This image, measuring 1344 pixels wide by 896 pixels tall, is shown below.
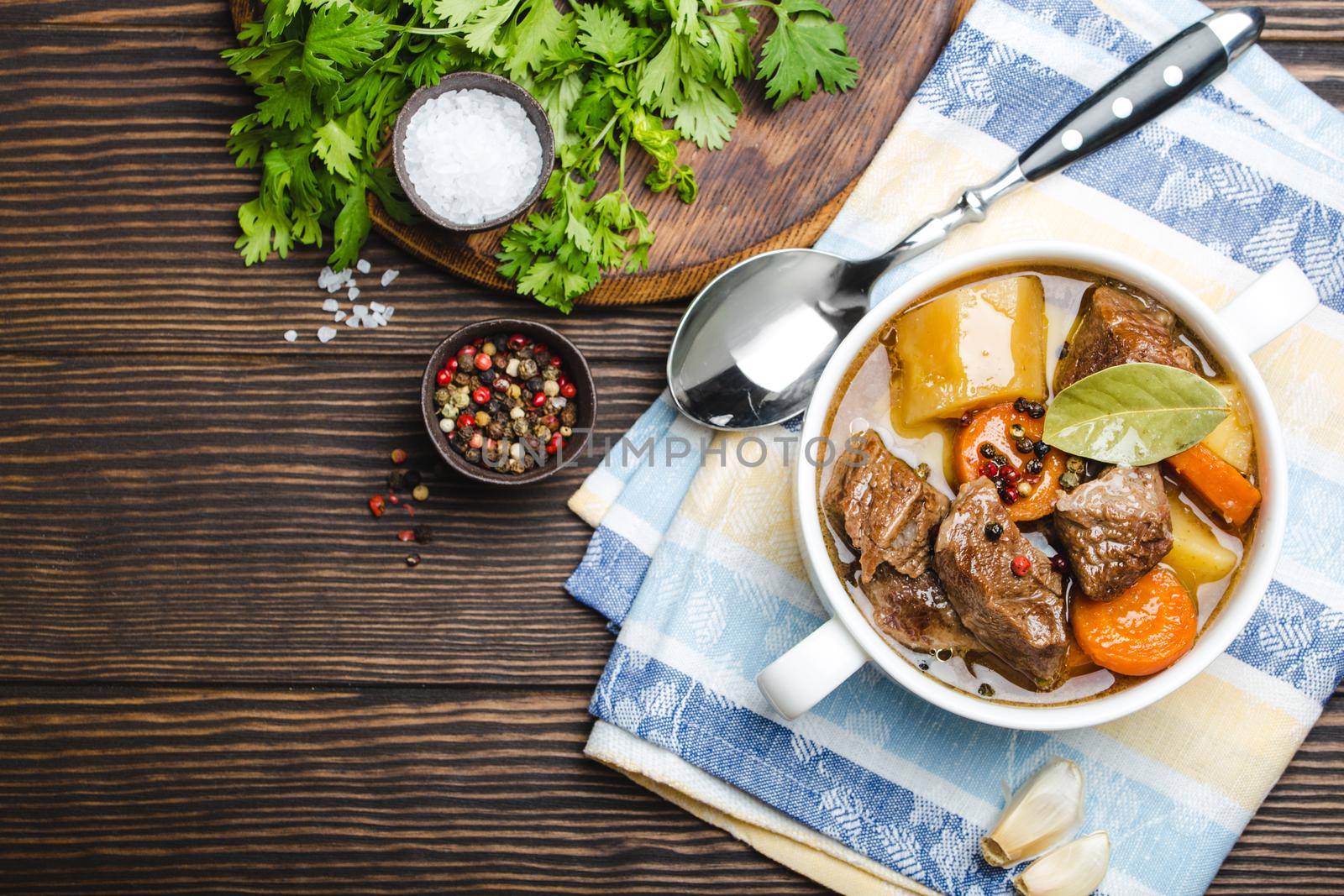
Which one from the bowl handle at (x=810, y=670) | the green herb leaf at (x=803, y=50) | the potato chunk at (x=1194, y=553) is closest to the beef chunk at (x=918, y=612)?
the bowl handle at (x=810, y=670)

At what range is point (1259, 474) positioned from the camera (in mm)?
1669

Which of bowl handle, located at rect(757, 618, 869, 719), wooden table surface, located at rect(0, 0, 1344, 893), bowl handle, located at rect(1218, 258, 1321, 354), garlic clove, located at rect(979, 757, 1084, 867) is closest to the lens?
bowl handle, located at rect(757, 618, 869, 719)

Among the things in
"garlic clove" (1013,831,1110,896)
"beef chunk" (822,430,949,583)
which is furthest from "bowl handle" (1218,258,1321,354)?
"garlic clove" (1013,831,1110,896)

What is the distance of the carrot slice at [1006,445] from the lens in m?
1.70

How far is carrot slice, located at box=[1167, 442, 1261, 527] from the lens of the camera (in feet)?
5.47

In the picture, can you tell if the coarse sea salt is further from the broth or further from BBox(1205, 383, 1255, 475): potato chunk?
BBox(1205, 383, 1255, 475): potato chunk

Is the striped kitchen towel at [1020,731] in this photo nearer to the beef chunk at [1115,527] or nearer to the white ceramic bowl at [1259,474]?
the white ceramic bowl at [1259,474]

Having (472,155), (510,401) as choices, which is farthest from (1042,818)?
(472,155)

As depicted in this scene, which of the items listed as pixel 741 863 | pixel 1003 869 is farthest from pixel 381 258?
pixel 1003 869

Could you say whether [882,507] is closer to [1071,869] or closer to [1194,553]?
[1194,553]

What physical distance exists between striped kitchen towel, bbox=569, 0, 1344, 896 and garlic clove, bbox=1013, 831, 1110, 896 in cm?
6

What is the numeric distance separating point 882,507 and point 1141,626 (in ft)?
1.70

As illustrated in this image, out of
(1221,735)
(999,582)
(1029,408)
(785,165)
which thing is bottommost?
(1221,735)

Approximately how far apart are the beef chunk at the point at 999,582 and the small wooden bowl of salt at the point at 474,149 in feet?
3.68
